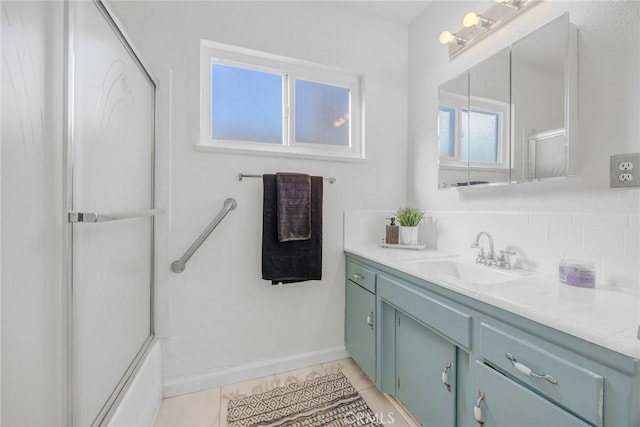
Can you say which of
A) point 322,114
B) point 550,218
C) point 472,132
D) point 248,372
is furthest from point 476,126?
point 248,372

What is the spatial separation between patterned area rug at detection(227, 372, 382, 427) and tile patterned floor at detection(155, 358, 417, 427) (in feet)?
0.14

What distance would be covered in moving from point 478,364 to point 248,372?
130 centimetres

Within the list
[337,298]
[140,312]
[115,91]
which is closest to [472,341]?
[337,298]

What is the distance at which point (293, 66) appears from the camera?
1.79 metres

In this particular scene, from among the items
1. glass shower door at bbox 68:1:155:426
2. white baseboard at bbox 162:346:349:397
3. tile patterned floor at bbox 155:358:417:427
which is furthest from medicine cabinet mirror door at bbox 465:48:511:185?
glass shower door at bbox 68:1:155:426

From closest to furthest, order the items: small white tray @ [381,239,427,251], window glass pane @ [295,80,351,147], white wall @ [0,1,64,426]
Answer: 1. white wall @ [0,1,64,426]
2. small white tray @ [381,239,427,251]
3. window glass pane @ [295,80,351,147]

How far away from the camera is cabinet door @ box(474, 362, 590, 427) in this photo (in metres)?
0.65


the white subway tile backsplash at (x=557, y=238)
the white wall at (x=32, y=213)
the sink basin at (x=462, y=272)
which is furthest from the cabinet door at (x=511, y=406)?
the white wall at (x=32, y=213)

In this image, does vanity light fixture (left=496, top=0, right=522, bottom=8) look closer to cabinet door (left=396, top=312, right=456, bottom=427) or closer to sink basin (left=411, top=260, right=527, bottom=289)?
sink basin (left=411, top=260, right=527, bottom=289)

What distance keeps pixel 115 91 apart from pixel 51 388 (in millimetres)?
938

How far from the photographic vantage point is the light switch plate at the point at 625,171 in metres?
0.89

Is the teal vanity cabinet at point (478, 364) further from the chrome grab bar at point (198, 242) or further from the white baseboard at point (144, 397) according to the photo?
the white baseboard at point (144, 397)

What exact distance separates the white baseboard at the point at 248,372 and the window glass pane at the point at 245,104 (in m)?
1.40

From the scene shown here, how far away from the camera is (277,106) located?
1792 millimetres
